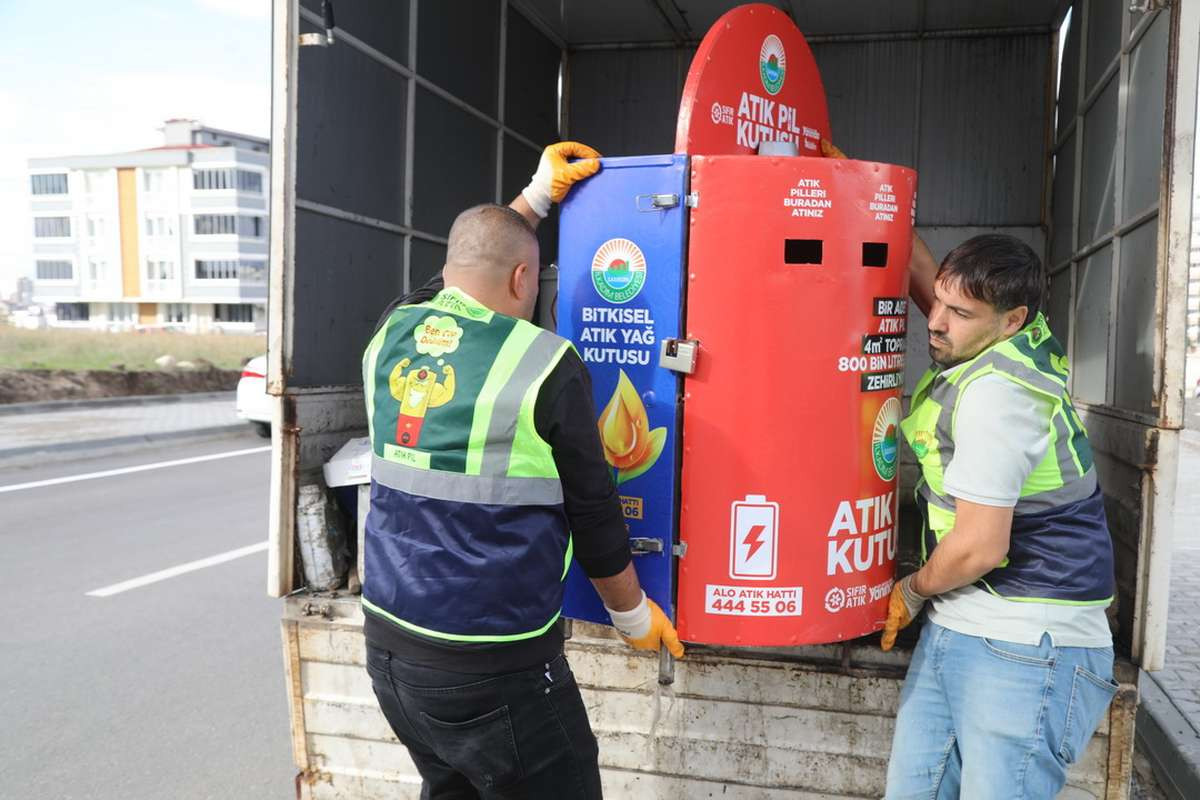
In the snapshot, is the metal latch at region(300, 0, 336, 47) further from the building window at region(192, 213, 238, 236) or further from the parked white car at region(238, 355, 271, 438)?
the building window at region(192, 213, 238, 236)

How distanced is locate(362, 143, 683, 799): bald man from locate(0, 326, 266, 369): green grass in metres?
23.4

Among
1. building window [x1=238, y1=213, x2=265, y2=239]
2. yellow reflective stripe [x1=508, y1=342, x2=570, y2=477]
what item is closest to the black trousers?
yellow reflective stripe [x1=508, y1=342, x2=570, y2=477]

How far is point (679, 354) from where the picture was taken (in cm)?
282

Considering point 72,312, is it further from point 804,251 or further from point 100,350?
point 804,251

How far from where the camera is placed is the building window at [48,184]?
86.8 meters

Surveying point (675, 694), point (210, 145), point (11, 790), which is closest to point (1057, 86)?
point (675, 694)

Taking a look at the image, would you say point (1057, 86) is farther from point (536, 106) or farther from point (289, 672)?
Result: point (289, 672)

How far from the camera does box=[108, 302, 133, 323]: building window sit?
86.1 metres

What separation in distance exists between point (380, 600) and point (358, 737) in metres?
1.29

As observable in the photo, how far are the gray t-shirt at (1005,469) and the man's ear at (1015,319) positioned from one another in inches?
9.1

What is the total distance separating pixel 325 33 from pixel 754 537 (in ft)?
8.44

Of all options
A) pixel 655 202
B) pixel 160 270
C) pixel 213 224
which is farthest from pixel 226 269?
pixel 655 202

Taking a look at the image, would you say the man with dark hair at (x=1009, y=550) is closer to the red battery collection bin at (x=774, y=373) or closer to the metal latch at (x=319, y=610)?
the red battery collection bin at (x=774, y=373)

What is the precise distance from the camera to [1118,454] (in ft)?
10.9
